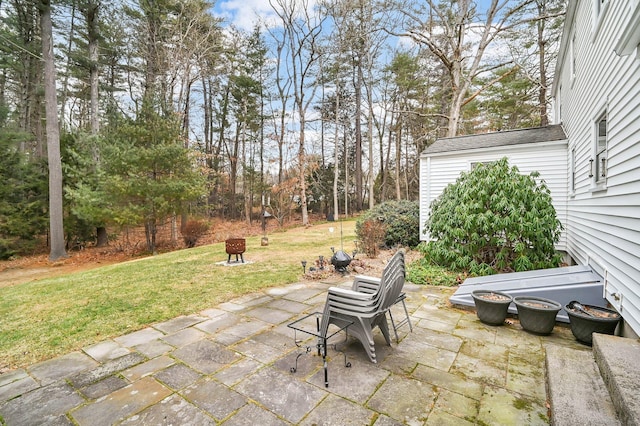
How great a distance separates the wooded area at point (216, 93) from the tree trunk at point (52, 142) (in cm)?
4

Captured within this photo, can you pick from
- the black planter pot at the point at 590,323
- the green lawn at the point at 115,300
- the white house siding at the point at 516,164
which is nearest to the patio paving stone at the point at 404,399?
the black planter pot at the point at 590,323

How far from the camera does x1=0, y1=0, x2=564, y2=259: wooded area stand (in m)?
10.8

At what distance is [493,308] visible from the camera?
327 cm

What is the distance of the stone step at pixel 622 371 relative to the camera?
1.57 m

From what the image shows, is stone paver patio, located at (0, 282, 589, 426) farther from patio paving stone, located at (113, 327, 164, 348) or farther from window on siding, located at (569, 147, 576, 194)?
window on siding, located at (569, 147, 576, 194)

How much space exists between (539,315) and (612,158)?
1.95 meters

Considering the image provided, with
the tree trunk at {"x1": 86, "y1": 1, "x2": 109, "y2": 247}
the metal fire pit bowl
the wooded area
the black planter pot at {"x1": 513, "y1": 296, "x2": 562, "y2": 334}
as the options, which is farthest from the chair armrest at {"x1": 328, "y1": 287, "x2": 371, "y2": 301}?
the tree trunk at {"x1": 86, "y1": 1, "x2": 109, "y2": 247}

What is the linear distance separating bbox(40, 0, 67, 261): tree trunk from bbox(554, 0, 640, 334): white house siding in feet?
48.9

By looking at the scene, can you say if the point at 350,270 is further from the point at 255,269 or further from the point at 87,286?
the point at 87,286

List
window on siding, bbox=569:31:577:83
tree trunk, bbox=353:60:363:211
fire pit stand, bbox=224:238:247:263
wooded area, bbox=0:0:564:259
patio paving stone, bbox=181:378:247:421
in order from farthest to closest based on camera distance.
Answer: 1. tree trunk, bbox=353:60:363:211
2. wooded area, bbox=0:0:564:259
3. fire pit stand, bbox=224:238:247:263
4. window on siding, bbox=569:31:577:83
5. patio paving stone, bbox=181:378:247:421

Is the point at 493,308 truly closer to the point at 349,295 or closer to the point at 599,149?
the point at 349,295

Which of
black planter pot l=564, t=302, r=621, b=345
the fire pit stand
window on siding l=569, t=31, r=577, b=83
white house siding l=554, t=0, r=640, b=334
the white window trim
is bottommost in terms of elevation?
black planter pot l=564, t=302, r=621, b=345

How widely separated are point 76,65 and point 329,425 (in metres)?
17.2

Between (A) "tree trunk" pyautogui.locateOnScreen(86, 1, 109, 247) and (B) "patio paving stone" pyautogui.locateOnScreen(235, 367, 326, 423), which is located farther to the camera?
(A) "tree trunk" pyautogui.locateOnScreen(86, 1, 109, 247)
